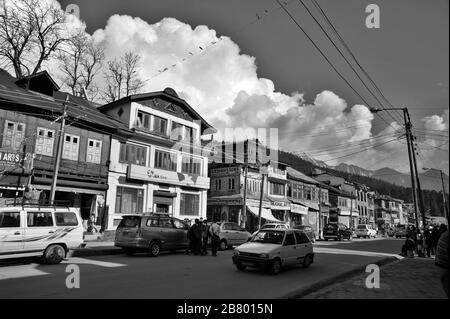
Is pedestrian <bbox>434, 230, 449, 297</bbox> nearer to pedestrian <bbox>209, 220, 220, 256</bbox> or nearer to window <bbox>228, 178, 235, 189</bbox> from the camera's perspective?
pedestrian <bbox>209, 220, 220, 256</bbox>

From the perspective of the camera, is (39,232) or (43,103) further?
(43,103)

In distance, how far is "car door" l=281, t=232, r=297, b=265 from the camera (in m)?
12.6

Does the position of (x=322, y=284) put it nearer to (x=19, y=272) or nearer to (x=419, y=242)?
(x=19, y=272)

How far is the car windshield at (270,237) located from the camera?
13.0 metres

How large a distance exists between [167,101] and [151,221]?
17335 millimetres

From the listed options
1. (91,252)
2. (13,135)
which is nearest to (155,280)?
(91,252)

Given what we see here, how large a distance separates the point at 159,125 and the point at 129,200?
738cm

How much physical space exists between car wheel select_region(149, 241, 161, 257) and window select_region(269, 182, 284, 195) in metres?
27.9

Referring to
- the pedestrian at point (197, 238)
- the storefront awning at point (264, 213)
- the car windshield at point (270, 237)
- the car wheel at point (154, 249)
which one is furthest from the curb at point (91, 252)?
the storefront awning at point (264, 213)

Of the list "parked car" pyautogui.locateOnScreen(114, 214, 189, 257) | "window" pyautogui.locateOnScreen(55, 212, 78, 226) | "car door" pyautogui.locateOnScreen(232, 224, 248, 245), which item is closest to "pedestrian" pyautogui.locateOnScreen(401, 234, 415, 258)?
"car door" pyautogui.locateOnScreen(232, 224, 248, 245)

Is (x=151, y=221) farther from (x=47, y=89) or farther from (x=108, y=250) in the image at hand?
(x=47, y=89)

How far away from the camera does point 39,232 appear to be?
521 inches
